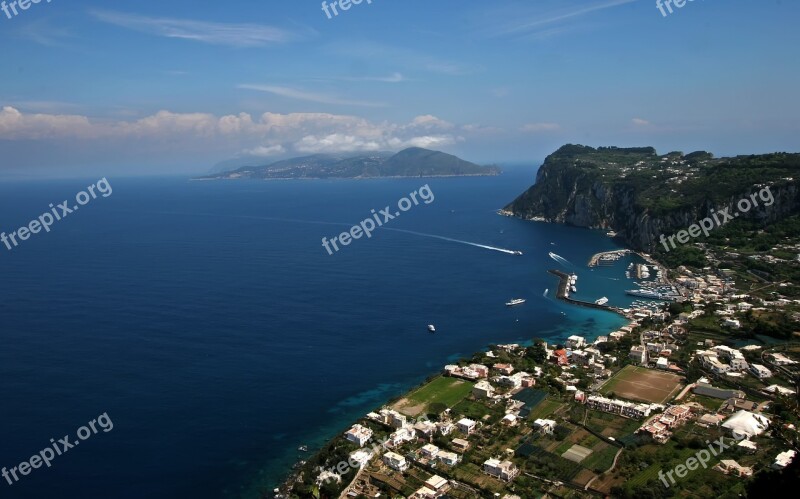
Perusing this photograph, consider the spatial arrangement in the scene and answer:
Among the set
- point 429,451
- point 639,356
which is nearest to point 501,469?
point 429,451

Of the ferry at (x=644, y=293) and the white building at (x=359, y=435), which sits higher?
the white building at (x=359, y=435)

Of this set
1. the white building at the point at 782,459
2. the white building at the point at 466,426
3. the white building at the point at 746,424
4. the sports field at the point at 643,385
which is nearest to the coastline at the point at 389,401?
the white building at the point at 466,426

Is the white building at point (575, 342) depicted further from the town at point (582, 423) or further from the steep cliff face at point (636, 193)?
the steep cliff face at point (636, 193)

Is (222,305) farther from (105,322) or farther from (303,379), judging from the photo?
(303,379)

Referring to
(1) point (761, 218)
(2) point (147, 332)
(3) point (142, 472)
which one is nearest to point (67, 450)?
(3) point (142, 472)

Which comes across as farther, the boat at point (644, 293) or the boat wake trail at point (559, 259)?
the boat wake trail at point (559, 259)

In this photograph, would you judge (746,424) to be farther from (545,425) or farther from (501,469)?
(501,469)
